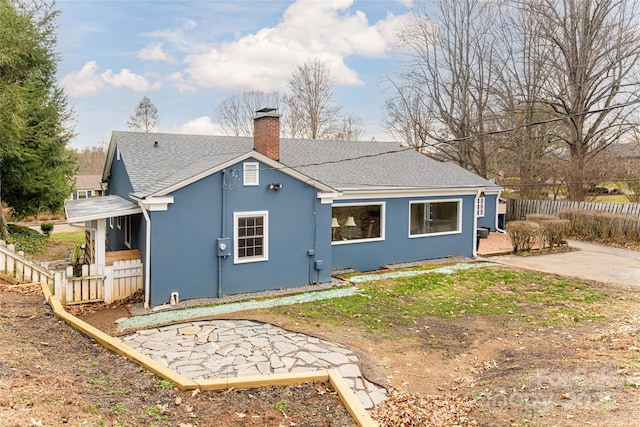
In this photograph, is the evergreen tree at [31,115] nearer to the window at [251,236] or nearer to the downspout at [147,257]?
the downspout at [147,257]

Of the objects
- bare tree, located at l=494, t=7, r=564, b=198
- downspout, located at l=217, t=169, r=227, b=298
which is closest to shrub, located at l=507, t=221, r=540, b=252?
bare tree, located at l=494, t=7, r=564, b=198

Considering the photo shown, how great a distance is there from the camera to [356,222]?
42.7 feet

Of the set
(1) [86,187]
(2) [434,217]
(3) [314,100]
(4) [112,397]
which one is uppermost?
(3) [314,100]

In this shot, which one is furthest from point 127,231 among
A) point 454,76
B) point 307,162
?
point 454,76

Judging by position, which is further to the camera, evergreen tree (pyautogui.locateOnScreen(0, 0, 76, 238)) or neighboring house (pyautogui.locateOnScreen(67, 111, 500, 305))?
evergreen tree (pyautogui.locateOnScreen(0, 0, 76, 238))

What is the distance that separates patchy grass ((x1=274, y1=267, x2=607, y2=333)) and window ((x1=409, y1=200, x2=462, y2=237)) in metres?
2.51

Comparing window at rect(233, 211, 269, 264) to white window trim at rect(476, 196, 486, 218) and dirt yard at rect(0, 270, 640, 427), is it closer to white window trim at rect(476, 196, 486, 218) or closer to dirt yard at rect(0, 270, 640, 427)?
dirt yard at rect(0, 270, 640, 427)

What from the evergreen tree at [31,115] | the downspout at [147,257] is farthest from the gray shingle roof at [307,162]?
the evergreen tree at [31,115]

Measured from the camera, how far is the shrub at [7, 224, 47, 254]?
15.9 m

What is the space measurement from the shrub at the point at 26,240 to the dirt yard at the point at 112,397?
41.6 ft

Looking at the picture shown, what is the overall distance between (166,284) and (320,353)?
14.3 ft

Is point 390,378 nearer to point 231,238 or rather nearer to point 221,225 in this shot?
point 231,238

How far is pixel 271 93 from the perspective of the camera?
120 feet

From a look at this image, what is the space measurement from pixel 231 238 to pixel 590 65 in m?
23.2
